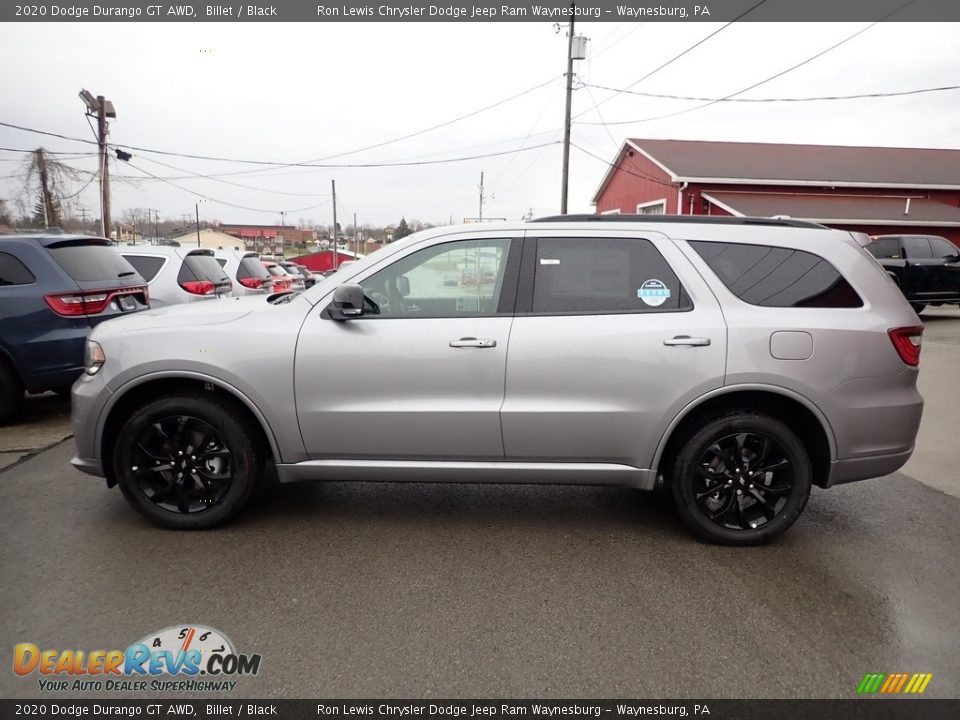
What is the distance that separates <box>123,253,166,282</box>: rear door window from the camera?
866cm

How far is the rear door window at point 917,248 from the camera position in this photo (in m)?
15.3

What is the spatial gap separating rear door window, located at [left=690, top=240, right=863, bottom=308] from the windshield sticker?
12.2 inches

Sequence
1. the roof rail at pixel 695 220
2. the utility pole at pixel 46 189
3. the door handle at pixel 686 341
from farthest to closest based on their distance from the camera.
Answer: the utility pole at pixel 46 189 → the roof rail at pixel 695 220 → the door handle at pixel 686 341

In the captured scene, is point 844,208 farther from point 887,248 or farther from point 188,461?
point 188,461

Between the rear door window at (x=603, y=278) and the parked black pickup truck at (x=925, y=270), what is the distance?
14.3m

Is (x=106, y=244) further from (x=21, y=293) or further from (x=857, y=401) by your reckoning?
(x=857, y=401)

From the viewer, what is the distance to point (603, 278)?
373 centimetres

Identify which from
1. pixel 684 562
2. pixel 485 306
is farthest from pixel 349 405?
pixel 684 562

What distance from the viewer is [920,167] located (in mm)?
27406

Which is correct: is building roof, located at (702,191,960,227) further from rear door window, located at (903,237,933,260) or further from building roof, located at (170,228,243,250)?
building roof, located at (170,228,243,250)

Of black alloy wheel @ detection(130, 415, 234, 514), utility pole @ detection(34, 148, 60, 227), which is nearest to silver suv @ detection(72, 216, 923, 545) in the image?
black alloy wheel @ detection(130, 415, 234, 514)

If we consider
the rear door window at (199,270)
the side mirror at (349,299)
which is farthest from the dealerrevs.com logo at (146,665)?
the rear door window at (199,270)
